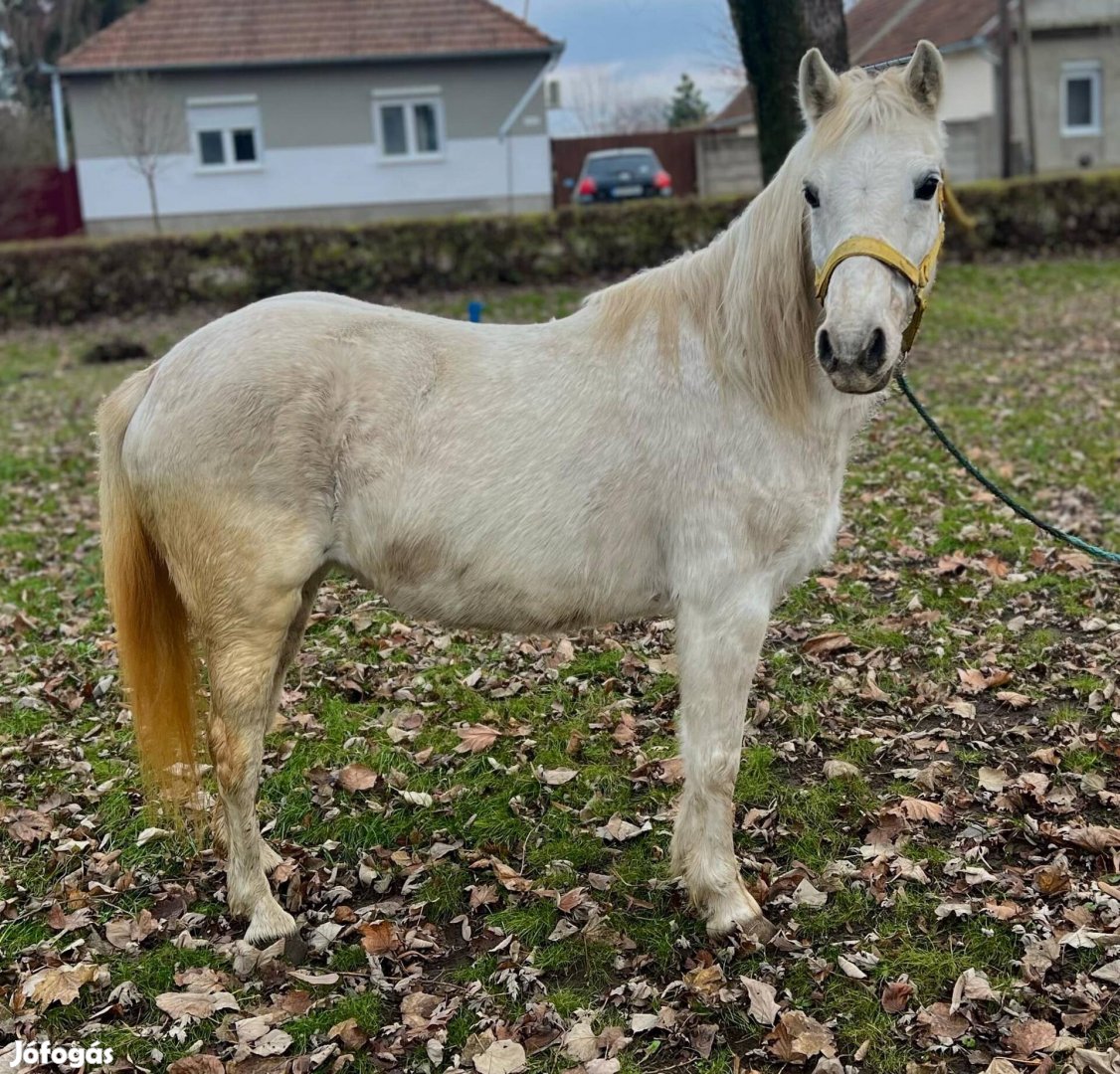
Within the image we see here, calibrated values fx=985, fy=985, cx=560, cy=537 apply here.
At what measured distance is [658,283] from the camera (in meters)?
3.12

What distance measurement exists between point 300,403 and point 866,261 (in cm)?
162

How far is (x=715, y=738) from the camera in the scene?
301cm

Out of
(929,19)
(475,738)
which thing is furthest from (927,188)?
(929,19)

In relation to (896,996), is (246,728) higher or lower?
higher

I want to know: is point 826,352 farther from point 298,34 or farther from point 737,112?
point 737,112

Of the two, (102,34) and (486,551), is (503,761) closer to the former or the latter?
(486,551)


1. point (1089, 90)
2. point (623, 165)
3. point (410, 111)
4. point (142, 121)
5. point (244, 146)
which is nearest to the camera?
point (142, 121)

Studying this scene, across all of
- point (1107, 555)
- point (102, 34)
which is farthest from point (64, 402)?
point (102, 34)

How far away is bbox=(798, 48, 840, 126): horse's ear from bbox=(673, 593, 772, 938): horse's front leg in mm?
1386

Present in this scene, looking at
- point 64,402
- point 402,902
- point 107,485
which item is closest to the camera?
point 107,485

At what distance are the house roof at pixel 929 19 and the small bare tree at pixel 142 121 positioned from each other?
1643 cm

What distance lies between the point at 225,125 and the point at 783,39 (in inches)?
745

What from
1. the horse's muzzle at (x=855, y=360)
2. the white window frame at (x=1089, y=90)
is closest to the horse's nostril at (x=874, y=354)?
the horse's muzzle at (x=855, y=360)

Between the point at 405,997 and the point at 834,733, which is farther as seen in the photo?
the point at 834,733
